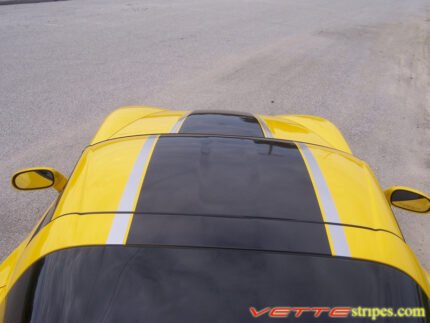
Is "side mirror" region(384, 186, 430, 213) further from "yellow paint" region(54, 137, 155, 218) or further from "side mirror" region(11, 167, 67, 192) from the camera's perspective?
"side mirror" region(11, 167, 67, 192)

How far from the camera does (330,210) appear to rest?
1771 mm

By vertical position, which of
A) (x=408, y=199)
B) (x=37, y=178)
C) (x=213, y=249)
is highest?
(x=213, y=249)

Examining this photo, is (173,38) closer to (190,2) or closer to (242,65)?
(242,65)

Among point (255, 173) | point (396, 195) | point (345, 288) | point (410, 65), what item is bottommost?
point (410, 65)

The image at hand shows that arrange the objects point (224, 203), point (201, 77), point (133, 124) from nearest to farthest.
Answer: point (224, 203), point (133, 124), point (201, 77)

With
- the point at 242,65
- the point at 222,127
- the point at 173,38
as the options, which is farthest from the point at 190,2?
the point at 222,127

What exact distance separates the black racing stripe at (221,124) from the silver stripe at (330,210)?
2.03 ft

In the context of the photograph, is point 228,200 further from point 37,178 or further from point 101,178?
point 37,178

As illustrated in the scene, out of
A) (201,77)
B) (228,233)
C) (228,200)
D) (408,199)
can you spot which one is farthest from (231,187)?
(201,77)

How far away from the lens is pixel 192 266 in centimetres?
151

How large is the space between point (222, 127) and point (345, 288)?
1.56m

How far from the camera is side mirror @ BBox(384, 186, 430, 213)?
2461 mm

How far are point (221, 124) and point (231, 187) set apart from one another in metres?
1.09

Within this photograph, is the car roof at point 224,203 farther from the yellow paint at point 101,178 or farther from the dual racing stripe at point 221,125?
the dual racing stripe at point 221,125
